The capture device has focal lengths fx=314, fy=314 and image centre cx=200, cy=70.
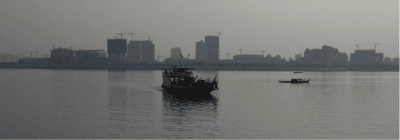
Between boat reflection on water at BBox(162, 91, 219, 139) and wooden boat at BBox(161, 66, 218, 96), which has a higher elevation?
wooden boat at BBox(161, 66, 218, 96)

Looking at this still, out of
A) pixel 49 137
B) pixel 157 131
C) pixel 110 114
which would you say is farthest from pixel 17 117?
pixel 157 131

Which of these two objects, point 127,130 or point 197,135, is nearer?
point 197,135

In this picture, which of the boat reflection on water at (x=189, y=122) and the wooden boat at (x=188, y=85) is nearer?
the boat reflection on water at (x=189, y=122)

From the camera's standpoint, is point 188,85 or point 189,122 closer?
point 189,122

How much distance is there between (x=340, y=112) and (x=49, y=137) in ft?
153

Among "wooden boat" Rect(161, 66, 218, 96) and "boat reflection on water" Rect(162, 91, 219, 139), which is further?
"wooden boat" Rect(161, 66, 218, 96)

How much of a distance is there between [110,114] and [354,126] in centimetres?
3613

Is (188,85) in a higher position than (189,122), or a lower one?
higher

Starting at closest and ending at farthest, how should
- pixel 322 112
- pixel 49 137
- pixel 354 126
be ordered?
pixel 49 137 < pixel 354 126 < pixel 322 112

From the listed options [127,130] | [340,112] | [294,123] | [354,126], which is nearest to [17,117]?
[127,130]

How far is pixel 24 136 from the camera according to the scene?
34.9m

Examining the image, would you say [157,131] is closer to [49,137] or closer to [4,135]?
[49,137]

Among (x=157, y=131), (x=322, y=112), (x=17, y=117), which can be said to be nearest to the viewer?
(x=157, y=131)

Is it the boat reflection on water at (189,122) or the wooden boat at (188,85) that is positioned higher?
the wooden boat at (188,85)
